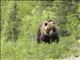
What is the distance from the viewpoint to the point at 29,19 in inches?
563

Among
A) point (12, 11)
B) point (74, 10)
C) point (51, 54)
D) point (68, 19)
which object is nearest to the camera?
point (51, 54)

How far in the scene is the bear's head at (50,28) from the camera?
10172 millimetres

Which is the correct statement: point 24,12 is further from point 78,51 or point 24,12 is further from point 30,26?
point 78,51

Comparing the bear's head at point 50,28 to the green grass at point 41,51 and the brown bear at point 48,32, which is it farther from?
the green grass at point 41,51

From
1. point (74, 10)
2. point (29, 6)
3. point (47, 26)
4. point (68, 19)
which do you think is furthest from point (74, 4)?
point (47, 26)

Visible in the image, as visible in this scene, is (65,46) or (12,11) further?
(12,11)

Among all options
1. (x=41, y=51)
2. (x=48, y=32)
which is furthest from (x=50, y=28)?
(x=41, y=51)

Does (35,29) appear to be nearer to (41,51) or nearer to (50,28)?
(50,28)

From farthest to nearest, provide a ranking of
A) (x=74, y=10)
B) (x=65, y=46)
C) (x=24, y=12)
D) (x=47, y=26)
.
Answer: (x=24, y=12) → (x=74, y=10) → (x=47, y=26) → (x=65, y=46)

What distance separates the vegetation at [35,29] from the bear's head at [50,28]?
1.05ft

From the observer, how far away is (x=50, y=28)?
404 inches

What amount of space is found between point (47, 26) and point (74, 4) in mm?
4477

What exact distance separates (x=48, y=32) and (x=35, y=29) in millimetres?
2116

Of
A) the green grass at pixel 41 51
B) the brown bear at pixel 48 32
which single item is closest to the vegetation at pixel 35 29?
the green grass at pixel 41 51
